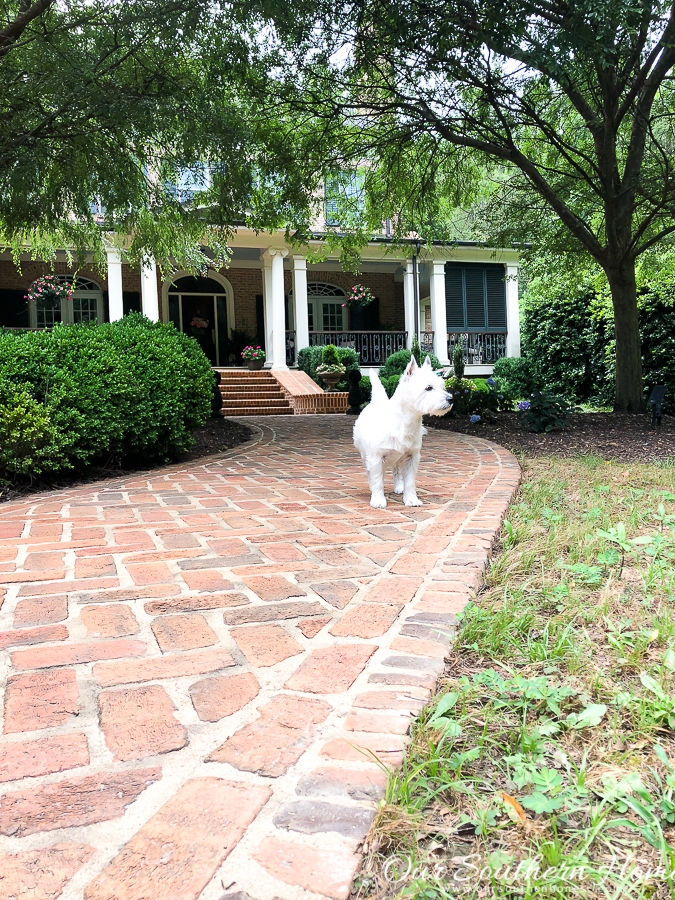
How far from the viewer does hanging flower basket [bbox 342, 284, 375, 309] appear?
1927 centimetres

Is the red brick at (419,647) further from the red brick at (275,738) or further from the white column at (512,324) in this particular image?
the white column at (512,324)

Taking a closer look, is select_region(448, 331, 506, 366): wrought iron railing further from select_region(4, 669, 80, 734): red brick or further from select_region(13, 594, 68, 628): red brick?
select_region(4, 669, 80, 734): red brick

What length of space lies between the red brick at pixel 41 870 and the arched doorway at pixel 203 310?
1858 centimetres

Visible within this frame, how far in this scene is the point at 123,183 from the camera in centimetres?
768

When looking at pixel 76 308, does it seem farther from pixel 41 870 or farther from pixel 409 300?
pixel 41 870

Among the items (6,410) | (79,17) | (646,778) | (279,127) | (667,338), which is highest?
(79,17)

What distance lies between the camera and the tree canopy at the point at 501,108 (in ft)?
20.5

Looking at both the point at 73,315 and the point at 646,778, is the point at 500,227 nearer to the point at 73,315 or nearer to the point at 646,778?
the point at 646,778

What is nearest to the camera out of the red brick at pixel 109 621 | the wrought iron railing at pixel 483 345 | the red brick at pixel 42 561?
the red brick at pixel 109 621

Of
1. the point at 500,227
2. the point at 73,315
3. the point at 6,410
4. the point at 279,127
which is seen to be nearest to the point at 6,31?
the point at 279,127

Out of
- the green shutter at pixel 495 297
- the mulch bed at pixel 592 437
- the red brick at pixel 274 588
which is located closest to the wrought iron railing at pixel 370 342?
the green shutter at pixel 495 297

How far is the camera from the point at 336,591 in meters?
2.66

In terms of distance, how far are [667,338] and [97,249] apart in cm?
1196

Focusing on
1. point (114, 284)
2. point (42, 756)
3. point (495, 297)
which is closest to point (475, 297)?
point (495, 297)
